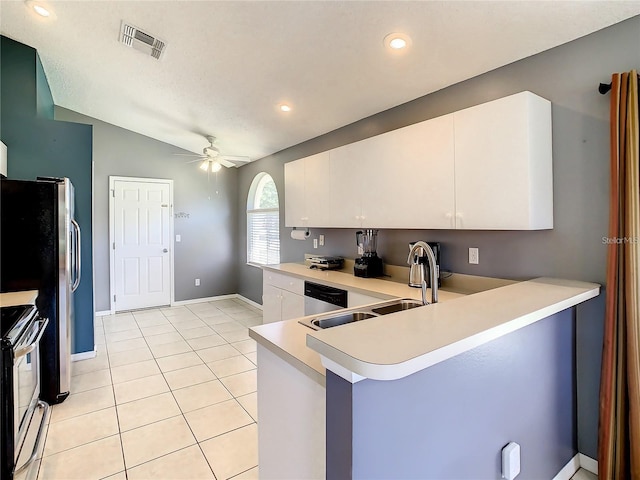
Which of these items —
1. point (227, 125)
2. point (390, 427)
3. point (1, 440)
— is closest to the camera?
point (390, 427)

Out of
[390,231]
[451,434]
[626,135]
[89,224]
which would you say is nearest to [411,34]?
[626,135]

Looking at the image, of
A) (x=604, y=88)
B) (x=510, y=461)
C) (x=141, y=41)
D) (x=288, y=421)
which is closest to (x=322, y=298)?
(x=288, y=421)

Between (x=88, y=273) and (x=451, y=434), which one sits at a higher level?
(x=88, y=273)

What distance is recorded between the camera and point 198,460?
204cm

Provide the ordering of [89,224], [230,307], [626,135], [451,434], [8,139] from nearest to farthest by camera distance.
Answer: [451,434] → [626,135] → [8,139] → [89,224] → [230,307]

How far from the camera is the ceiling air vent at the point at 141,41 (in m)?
2.60

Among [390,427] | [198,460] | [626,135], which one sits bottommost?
[198,460]

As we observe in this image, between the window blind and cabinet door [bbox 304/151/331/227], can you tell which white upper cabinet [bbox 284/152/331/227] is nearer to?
cabinet door [bbox 304/151/331/227]

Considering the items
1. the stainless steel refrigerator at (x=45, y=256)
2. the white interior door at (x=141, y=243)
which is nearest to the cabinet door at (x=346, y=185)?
the stainless steel refrigerator at (x=45, y=256)

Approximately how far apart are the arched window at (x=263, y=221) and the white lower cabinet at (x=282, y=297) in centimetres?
125

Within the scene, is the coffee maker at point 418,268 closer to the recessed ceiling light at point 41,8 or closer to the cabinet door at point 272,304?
the cabinet door at point 272,304

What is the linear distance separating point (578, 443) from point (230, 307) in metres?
4.80

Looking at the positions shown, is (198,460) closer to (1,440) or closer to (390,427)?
(1,440)

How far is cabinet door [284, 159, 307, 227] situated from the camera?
397 cm
